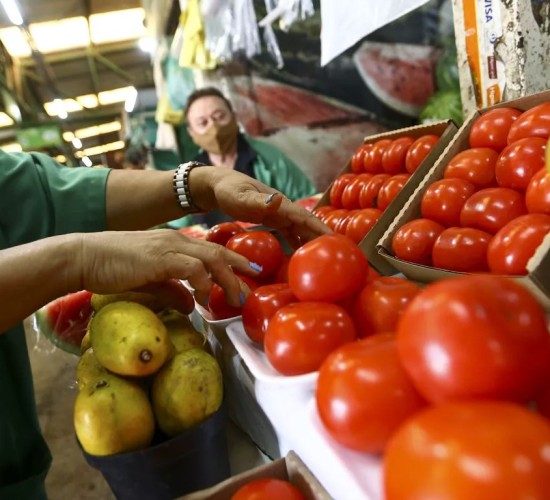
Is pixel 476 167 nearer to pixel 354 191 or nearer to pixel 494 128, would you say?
pixel 494 128

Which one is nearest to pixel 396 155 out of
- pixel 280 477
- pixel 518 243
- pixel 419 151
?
pixel 419 151

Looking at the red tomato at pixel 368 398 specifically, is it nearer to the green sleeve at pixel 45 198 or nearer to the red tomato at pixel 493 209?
the red tomato at pixel 493 209

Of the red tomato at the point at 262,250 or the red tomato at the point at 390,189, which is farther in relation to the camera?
the red tomato at the point at 390,189

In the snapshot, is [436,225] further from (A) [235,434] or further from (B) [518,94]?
(A) [235,434]

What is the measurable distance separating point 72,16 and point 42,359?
7.69 metres

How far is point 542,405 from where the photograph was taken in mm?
598

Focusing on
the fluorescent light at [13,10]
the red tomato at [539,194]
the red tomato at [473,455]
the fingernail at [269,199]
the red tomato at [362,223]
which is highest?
the fluorescent light at [13,10]

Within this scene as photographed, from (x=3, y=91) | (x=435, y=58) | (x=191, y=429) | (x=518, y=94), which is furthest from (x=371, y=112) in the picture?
(x=3, y=91)

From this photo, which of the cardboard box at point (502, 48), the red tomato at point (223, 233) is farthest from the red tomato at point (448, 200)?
the red tomato at point (223, 233)

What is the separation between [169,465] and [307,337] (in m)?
0.36

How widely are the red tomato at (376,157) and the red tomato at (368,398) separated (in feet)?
4.52

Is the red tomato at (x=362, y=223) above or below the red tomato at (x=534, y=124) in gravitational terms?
below

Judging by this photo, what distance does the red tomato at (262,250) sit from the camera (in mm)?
1303

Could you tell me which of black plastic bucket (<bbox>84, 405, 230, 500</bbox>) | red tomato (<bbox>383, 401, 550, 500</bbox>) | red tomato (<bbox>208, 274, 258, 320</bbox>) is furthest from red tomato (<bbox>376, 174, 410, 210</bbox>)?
red tomato (<bbox>383, 401, 550, 500</bbox>)
